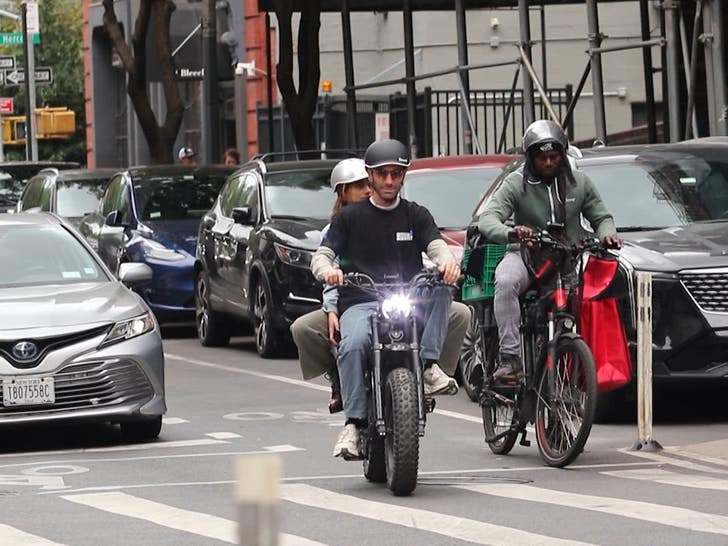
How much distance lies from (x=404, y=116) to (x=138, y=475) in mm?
20603

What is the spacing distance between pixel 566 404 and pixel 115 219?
10964mm

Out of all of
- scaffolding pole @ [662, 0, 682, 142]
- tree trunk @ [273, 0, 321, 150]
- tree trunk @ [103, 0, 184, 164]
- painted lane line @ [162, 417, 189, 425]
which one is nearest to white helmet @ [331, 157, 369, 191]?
painted lane line @ [162, 417, 189, 425]

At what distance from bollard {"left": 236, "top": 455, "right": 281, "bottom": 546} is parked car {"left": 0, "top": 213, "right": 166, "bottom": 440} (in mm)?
7717

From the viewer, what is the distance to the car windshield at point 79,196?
24641mm

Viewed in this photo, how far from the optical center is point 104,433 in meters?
13.0

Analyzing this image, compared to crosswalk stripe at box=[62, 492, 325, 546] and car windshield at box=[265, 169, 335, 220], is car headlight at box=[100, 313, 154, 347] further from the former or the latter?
car windshield at box=[265, 169, 335, 220]

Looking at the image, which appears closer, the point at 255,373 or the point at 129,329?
the point at 129,329

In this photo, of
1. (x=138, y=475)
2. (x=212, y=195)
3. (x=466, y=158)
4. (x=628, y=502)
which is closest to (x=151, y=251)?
(x=212, y=195)

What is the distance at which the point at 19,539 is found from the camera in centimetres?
838

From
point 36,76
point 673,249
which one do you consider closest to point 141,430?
point 673,249

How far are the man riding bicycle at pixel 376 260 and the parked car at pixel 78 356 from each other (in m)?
2.53

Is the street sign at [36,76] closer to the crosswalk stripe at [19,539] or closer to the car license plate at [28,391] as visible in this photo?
the car license plate at [28,391]

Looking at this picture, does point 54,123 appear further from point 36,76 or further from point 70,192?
point 70,192

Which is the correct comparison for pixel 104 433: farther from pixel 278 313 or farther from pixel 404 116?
pixel 404 116
